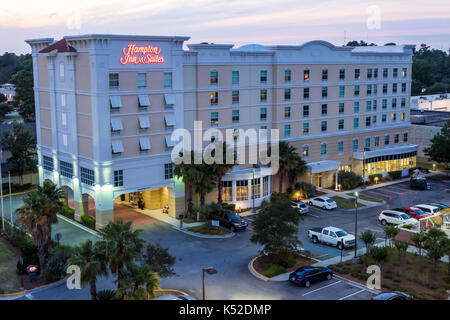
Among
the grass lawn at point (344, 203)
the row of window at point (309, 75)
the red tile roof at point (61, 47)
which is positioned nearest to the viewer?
the red tile roof at point (61, 47)

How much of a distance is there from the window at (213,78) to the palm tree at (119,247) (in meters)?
28.2

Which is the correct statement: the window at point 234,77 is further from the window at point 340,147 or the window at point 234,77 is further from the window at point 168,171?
the window at point 340,147

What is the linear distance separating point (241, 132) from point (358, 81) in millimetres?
20362

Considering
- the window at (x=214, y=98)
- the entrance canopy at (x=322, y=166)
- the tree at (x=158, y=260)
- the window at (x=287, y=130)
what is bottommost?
the tree at (x=158, y=260)

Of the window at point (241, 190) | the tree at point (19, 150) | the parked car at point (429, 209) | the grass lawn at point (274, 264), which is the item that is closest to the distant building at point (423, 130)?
the parked car at point (429, 209)

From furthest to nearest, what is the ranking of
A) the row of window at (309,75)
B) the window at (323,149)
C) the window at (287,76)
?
the window at (323,149) → the window at (287,76) → the row of window at (309,75)

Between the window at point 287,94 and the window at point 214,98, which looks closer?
the window at point 214,98

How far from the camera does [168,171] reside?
51.4 meters

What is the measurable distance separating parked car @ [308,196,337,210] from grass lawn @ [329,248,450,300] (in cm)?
1477

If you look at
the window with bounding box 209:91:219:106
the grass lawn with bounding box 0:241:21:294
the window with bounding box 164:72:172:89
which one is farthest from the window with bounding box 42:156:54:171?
the window with bounding box 209:91:219:106

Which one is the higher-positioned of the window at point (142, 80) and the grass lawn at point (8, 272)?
the window at point (142, 80)

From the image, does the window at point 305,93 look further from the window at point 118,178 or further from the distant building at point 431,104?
the distant building at point 431,104

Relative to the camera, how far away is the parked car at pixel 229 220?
47.9 m
